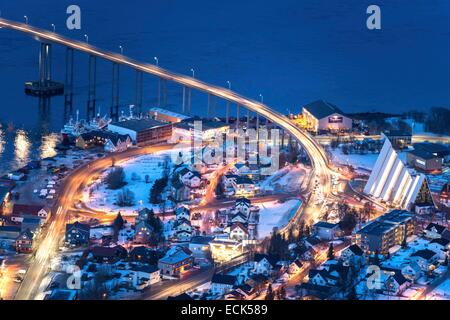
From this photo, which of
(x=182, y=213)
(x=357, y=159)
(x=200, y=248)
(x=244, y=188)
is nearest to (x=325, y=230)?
(x=200, y=248)

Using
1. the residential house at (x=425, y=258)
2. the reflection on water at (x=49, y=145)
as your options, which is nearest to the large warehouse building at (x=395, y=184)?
the residential house at (x=425, y=258)

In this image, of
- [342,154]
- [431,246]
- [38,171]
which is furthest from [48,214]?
[342,154]

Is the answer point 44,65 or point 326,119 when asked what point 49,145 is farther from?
point 44,65

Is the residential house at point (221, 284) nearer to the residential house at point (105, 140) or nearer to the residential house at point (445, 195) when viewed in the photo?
the residential house at point (445, 195)

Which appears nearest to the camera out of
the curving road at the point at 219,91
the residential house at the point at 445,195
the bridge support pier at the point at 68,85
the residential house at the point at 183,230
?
the residential house at the point at 183,230

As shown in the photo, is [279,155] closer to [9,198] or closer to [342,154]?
[342,154]

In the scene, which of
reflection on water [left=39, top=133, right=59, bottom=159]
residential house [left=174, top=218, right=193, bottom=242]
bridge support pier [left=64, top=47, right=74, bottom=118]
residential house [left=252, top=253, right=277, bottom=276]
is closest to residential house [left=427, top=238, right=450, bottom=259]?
residential house [left=252, top=253, right=277, bottom=276]
